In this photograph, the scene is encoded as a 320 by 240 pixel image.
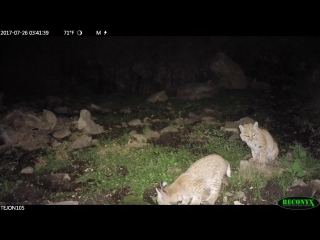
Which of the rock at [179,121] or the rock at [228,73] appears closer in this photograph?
the rock at [179,121]

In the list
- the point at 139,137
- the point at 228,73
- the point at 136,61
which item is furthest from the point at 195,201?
the point at 136,61

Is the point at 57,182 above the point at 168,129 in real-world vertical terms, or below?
below

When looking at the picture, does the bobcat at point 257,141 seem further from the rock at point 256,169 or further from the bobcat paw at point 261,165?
the rock at point 256,169

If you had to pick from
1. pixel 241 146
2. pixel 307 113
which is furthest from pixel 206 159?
pixel 307 113

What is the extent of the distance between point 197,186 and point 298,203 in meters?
2.13

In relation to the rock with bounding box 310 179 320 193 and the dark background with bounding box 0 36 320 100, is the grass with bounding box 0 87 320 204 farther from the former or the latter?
the dark background with bounding box 0 36 320 100

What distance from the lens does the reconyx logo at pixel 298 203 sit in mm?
5812

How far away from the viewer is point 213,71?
18328mm

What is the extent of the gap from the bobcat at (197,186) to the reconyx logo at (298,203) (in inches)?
54.5

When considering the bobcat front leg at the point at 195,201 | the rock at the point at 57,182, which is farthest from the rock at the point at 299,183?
the rock at the point at 57,182

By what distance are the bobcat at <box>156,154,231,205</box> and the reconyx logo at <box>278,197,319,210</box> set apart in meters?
1.38

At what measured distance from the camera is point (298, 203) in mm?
6059

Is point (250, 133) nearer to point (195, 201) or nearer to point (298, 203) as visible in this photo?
point (298, 203)

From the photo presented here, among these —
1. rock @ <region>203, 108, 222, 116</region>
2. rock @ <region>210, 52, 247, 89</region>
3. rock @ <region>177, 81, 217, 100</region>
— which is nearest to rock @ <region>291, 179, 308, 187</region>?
rock @ <region>203, 108, 222, 116</region>
